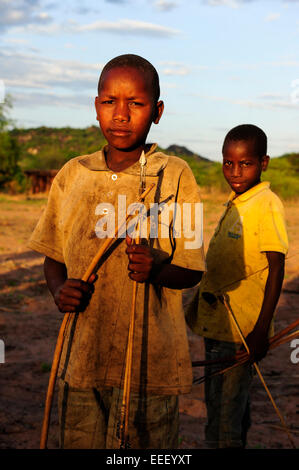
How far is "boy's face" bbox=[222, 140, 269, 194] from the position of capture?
2881 millimetres

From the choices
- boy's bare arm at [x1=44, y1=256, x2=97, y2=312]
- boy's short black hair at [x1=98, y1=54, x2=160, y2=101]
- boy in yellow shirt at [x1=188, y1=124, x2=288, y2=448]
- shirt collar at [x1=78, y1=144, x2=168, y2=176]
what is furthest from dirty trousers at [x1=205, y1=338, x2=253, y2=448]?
boy's short black hair at [x1=98, y1=54, x2=160, y2=101]

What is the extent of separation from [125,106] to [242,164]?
119 centimetres

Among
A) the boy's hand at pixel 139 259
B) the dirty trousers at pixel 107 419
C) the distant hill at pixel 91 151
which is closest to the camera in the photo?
the boy's hand at pixel 139 259

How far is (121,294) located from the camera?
185 cm

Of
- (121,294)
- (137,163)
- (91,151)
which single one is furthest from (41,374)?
(91,151)

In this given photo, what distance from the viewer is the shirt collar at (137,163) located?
74.9 inches

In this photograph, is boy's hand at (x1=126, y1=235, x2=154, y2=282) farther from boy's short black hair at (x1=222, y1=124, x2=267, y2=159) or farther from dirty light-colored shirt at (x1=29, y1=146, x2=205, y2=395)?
boy's short black hair at (x1=222, y1=124, x2=267, y2=159)

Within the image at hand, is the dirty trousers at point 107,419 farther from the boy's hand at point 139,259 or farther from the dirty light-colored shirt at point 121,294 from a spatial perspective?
the boy's hand at point 139,259

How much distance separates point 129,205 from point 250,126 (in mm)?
1323

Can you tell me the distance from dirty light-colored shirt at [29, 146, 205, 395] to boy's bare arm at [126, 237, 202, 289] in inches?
1.6

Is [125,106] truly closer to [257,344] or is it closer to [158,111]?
[158,111]

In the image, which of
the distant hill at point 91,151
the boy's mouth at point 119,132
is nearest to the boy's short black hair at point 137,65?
the boy's mouth at point 119,132

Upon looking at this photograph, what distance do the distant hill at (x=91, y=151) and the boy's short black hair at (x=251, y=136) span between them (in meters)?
0.89
